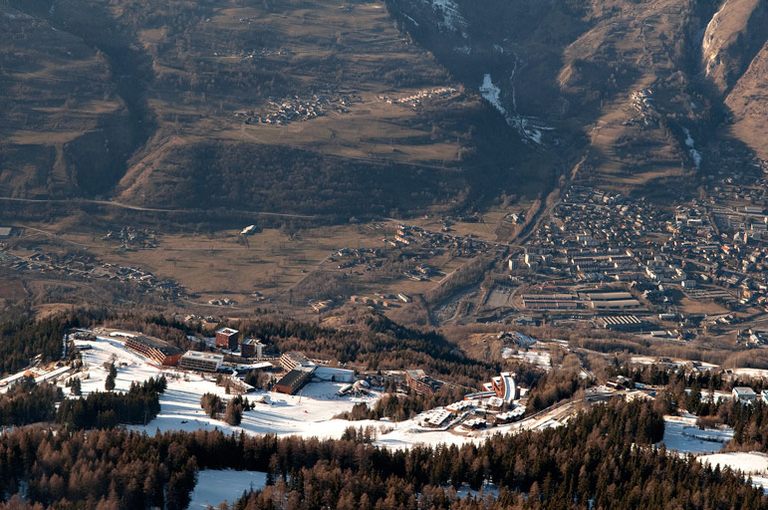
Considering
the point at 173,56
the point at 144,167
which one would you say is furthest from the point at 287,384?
the point at 173,56

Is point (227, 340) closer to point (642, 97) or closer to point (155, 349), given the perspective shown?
point (155, 349)

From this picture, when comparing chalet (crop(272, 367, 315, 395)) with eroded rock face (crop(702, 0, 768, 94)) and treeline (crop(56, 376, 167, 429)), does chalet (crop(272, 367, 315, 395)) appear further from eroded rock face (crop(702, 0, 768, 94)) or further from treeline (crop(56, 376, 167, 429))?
eroded rock face (crop(702, 0, 768, 94))

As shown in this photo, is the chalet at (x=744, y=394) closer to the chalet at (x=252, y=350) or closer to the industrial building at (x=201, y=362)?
the chalet at (x=252, y=350)

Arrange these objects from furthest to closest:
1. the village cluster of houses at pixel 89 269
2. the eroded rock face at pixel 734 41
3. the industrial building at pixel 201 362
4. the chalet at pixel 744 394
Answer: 1. the eroded rock face at pixel 734 41
2. the village cluster of houses at pixel 89 269
3. the industrial building at pixel 201 362
4. the chalet at pixel 744 394

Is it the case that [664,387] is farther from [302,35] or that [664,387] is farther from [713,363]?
[302,35]

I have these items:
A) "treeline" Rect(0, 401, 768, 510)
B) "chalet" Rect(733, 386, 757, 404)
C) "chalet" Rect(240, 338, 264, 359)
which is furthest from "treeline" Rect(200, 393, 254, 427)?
"chalet" Rect(733, 386, 757, 404)

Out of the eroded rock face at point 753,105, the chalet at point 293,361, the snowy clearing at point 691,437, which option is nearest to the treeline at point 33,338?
the chalet at point 293,361

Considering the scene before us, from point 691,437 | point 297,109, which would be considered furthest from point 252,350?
point 297,109

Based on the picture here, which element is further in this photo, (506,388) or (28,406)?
(506,388)
